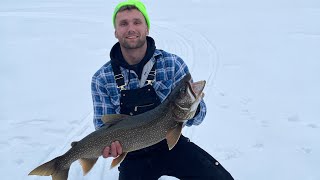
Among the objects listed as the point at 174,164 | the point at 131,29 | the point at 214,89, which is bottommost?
the point at 214,89

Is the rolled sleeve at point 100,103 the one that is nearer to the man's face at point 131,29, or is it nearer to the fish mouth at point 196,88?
the man's face at point 131,29

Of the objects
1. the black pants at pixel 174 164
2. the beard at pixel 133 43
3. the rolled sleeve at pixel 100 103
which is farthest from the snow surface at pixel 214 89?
the beard at pixel 133 43

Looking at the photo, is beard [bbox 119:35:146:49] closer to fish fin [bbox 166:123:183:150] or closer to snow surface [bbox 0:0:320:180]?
fish fin [bbox 166:123:183:150]

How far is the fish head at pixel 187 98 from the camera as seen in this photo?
2.53 m

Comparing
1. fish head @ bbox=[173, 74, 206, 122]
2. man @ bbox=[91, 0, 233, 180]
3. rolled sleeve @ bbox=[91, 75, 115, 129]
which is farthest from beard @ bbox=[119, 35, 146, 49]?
fish head @ bbox=[173, 74, 206, 122]

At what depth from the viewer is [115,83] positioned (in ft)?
11.0

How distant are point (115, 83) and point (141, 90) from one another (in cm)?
29

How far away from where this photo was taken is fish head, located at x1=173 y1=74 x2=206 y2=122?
2529 mm

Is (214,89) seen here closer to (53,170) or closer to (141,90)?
(141,90)

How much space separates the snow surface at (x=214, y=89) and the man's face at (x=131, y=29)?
1.64m

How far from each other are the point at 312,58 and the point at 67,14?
46.1ft

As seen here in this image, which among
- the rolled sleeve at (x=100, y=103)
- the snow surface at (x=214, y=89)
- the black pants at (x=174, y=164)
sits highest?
the rolled sleeve at (x=100, y=103)

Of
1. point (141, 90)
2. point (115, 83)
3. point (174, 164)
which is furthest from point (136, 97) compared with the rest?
point (174, 164)

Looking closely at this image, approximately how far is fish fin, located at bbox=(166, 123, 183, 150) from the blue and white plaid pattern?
50 centimetres
